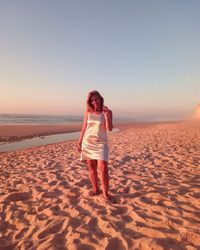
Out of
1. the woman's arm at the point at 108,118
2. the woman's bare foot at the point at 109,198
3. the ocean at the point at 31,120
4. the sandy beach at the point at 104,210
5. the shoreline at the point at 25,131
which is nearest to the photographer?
the sandy beach at the point at 104,210

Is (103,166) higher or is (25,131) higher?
(103,166)

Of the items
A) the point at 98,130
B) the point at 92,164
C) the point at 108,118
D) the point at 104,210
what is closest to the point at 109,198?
the point at 104,210

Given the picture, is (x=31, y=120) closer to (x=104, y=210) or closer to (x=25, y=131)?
(x=25, y=131)

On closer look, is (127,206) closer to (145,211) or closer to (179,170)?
(145,211)

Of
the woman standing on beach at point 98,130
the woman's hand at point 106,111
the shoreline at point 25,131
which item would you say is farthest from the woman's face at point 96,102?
the shoreline at point 25,131

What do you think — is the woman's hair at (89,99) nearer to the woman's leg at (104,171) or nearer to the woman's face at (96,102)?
the woman's face at (96,102)

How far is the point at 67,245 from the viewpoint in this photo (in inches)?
106

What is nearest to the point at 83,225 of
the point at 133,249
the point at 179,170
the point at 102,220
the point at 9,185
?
the point at 102,220

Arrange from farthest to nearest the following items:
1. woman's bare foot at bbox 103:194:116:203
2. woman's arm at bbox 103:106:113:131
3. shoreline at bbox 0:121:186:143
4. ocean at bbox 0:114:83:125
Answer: ocean at bbox 0:114:83:125 < shoreline at bbox 0:121:186:143 < woman's bare foot at bbox 103:194:116:203 < woman's arm at bbox 103:106:113:131

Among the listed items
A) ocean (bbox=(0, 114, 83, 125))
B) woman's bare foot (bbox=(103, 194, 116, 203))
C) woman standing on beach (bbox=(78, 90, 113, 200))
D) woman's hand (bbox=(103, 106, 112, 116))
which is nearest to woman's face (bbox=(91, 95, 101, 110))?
woman standing on beach (bbox=(78, 90, 113, 200))

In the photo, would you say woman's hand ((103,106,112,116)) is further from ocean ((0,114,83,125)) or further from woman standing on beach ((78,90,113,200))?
ocean ((0,114,83,125))

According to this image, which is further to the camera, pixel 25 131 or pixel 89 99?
pixel 25 131

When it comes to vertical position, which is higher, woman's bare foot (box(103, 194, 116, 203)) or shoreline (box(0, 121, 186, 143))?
woman's bare foot (box(103, 194, 116, 203))

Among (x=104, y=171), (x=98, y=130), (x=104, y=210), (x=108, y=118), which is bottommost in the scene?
(x=104, y=210)
